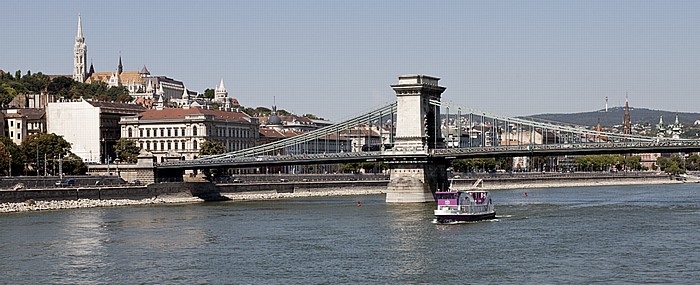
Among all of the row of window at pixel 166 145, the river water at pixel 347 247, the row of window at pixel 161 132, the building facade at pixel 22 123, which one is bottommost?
the river water at pixel 347 247

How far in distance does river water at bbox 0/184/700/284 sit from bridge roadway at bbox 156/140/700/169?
4135 mm

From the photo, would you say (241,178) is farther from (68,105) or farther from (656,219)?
(656,219)

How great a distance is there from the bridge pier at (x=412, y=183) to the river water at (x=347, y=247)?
710cm

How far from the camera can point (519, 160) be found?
552 ft

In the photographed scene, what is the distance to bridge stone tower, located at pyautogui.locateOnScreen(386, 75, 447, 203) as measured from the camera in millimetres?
68688

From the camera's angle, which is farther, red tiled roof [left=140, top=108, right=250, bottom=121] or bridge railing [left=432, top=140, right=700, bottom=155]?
red tiled roof [left=140, top=108, right=250, bottom=121]

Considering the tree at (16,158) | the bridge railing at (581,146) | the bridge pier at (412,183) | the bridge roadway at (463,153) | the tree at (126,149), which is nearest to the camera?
the bridge railing at (581,146)

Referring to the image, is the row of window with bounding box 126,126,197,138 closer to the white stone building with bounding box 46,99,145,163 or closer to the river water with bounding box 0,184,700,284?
the white stone building with bounding box 46,99,145,163

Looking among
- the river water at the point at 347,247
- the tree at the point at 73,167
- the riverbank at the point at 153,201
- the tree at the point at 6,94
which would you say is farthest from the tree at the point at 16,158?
the tree at the point at 6,94

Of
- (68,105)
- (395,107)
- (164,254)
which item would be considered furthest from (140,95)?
(164,254)

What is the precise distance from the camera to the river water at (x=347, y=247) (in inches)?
A: 1359

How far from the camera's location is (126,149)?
106m

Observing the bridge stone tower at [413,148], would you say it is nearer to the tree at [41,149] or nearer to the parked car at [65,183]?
the parked car at [65,183]

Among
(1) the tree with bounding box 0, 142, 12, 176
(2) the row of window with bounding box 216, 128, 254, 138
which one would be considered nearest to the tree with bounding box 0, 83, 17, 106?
(2) the row of window with bounding box 216, 128, 254, 138
